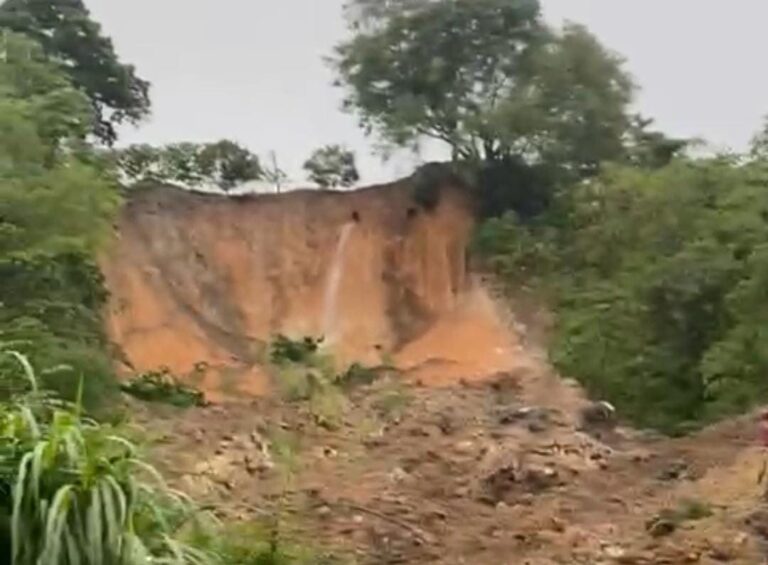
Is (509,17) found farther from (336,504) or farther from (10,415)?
(10,415)

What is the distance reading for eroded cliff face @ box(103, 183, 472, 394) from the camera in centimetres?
2252

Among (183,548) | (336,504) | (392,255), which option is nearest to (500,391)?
(336,504)

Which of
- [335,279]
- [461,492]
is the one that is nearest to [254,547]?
[461,492]

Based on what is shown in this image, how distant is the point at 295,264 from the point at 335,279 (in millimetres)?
664

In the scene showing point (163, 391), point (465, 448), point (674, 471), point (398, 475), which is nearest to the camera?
point (398, 475)

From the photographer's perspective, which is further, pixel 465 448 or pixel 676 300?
pixel 676 300

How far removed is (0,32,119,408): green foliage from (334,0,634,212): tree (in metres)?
9.74

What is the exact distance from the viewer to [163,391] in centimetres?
1585

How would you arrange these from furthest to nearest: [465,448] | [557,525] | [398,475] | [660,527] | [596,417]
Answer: [596,417] → [465,448] → [398,475] → [557,525] → [660,527]

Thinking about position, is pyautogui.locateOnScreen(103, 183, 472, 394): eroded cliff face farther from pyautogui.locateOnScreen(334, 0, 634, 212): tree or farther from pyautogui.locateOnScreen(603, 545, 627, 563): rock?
pyautogui.locateOnScreen(603, 545, 627, 563): rock

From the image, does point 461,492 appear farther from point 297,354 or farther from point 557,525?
point 297,354

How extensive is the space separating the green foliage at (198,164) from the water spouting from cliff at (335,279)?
5.26 ft

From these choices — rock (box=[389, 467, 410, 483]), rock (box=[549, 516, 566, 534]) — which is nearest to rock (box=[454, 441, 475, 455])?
rock (box=[389, 467, 410, 483])

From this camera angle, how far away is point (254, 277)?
23.6 metres
